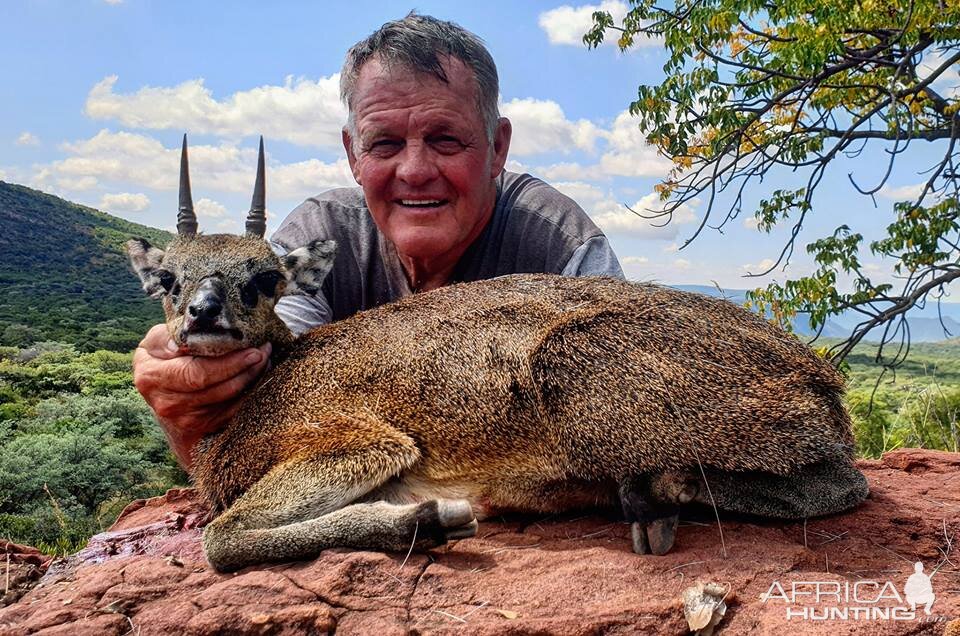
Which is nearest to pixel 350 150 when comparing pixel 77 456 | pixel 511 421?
pixel 511 421

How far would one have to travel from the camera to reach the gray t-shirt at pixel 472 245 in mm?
6590

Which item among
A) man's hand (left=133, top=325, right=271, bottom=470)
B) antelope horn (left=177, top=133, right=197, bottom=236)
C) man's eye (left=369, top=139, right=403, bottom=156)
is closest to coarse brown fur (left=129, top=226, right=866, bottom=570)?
man's hand (left=133, top=325, right=271, bottom=470)

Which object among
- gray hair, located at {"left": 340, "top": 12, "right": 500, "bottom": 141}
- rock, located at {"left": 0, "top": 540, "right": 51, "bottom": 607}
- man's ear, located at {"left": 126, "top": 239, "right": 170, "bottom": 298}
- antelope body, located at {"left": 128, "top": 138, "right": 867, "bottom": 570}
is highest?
gray hair, located at {"left": 340, "top": 12, "right": 500, "bottom": 141}

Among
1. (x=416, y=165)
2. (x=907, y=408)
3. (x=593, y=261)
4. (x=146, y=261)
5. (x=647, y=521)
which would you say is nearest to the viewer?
(x=647, y=521)

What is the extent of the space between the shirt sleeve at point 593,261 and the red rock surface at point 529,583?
2.62m

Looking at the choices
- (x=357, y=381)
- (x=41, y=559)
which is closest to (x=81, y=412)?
(x=41, y=559)

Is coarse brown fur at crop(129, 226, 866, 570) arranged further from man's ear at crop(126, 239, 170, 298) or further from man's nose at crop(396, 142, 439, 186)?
man's nose at crop(396, 142, 439, 186)

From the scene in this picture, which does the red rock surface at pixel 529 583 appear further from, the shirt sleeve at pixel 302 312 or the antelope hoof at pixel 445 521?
the shirt sleeve at pixel 302 312

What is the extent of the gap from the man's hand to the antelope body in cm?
10

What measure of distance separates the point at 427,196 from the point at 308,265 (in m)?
1.29

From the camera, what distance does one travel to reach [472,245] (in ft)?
22.0

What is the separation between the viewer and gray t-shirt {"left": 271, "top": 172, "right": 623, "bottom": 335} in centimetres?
659

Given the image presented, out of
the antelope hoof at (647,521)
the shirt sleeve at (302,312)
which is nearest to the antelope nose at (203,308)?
the shirt sleeve at (302,312)

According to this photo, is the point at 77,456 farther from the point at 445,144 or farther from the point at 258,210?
the point at 445,144
